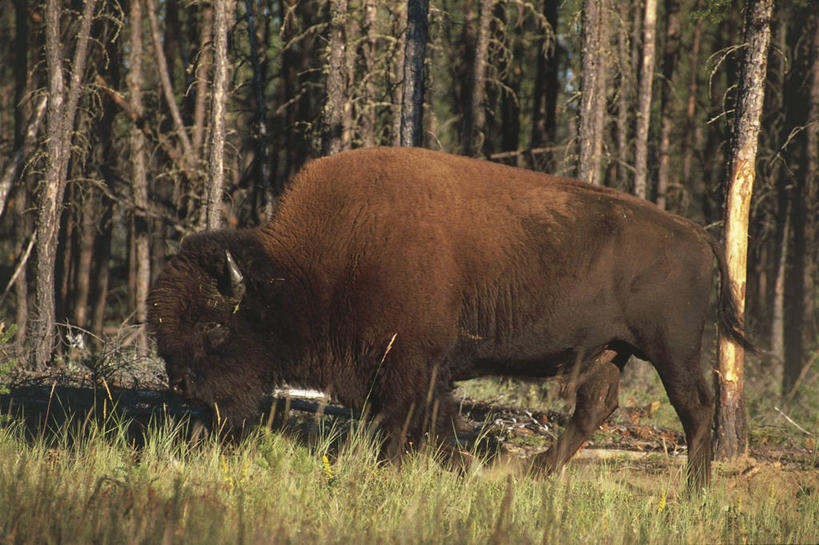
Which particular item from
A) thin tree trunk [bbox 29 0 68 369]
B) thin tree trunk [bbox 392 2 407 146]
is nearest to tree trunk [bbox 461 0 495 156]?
thin tree trunk [bbox 392 2 407 146]

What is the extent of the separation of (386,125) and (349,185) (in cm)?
915

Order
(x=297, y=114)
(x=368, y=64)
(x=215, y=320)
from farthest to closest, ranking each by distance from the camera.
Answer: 1. (x=297, y=114)
2. (x=368, y=64)
3. (x=215, y=320)

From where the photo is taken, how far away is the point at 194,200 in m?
14.7

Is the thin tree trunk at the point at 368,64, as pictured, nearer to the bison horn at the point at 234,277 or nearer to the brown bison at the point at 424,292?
the brown bison at the point at 424,292

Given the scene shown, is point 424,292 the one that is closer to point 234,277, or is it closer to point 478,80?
point 234,277

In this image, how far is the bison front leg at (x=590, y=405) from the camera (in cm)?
642

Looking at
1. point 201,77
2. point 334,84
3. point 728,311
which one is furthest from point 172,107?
point 728,311

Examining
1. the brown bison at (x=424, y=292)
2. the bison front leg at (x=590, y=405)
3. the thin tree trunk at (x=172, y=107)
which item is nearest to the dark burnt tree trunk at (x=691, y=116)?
the thin tree trunk at (x=172, y=107)

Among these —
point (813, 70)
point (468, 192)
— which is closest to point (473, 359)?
point (468, 192)

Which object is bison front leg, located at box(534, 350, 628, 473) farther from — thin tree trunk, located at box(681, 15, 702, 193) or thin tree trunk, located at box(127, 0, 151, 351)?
thin tree trunk, located at box(681, 15, 702, 193)

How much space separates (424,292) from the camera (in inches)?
217

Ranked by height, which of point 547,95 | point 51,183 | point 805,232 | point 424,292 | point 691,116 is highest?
point 691,116

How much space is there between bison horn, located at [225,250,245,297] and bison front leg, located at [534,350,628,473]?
2.64 meters

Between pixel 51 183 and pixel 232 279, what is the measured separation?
21.2 feet
